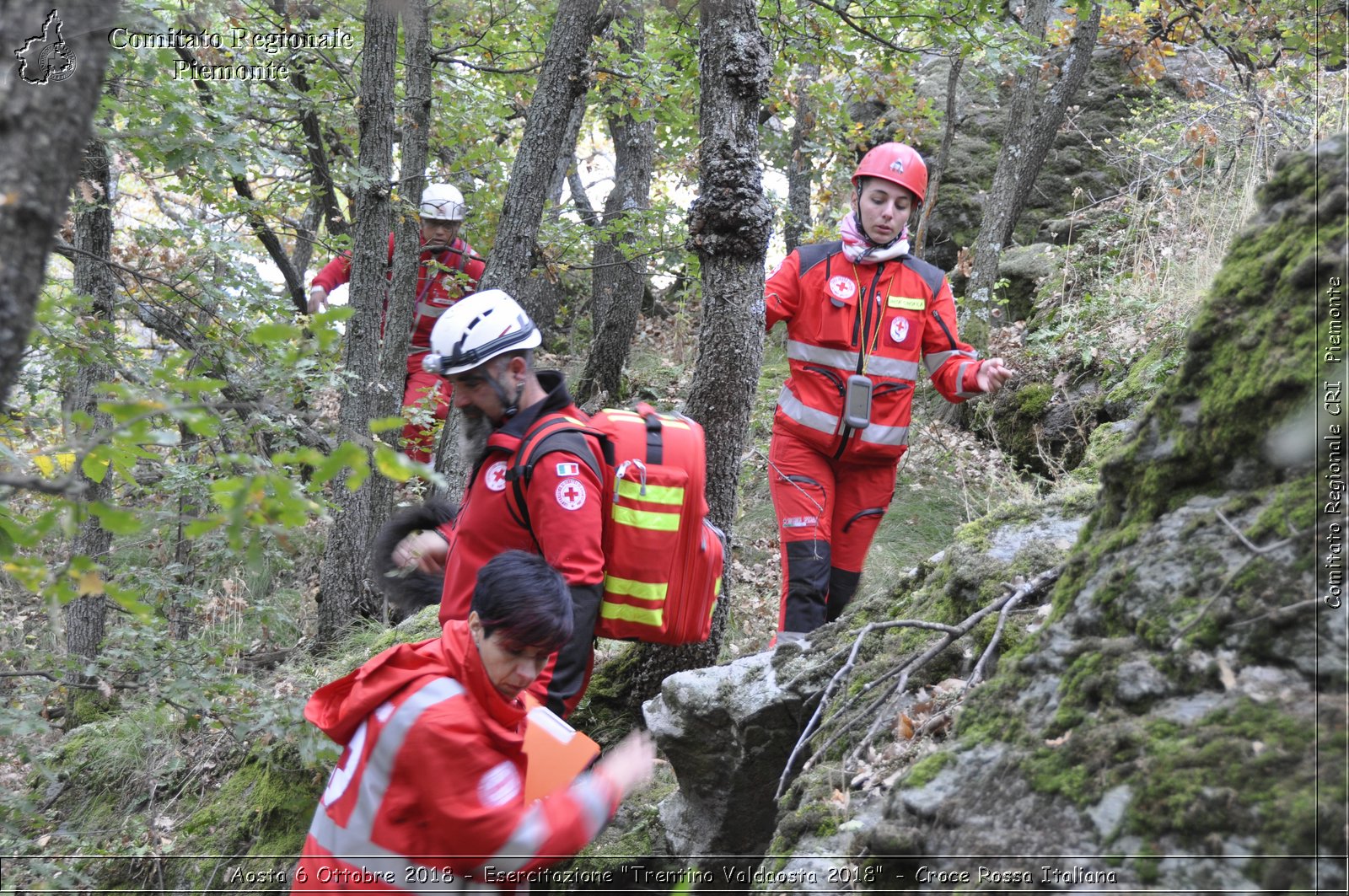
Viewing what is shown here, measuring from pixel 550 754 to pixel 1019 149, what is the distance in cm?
862

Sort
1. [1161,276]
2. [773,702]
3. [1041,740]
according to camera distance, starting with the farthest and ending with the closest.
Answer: [1161,276]
[773,702]
[1041,740]

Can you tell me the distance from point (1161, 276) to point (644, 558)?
584cm

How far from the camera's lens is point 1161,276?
24.8 feet

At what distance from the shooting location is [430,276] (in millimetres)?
8266

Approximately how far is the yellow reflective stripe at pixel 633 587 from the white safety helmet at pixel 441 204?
18.2ft

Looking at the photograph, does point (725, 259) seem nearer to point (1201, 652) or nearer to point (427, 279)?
point (1201, 652)

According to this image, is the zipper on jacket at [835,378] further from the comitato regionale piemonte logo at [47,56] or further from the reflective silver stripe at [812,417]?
the comitato regionale piemonte logo at [47,56]

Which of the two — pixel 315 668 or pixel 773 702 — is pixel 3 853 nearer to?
pixel 315 668

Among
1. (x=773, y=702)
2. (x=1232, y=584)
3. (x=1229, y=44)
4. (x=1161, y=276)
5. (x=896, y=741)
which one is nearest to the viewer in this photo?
(x=1232, y=584)

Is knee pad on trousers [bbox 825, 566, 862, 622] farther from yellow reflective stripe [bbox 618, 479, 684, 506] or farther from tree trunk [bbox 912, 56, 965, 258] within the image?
tree trunk [bbox 912, 56, 965, 258]

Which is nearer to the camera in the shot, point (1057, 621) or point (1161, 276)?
point (1057, 621)

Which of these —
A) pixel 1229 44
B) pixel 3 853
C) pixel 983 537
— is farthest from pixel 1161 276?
pixel 3 853

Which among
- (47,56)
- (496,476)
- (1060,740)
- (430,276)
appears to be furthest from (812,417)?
(430,276)

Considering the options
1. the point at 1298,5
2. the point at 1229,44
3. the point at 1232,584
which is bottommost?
the point at 1232,584
